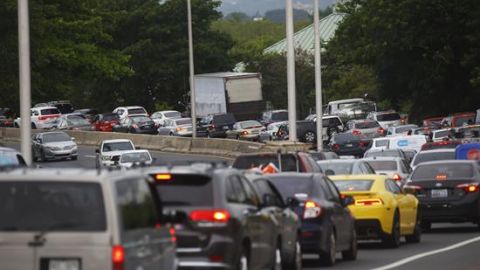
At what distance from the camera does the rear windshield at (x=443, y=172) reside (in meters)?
28.9

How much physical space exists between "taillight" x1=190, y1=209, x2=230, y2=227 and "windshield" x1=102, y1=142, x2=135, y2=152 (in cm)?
4552

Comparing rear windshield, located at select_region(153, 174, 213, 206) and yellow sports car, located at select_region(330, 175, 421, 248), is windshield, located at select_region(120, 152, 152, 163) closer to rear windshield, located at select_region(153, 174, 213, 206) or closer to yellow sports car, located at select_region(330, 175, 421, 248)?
yellow sports car, located at select_region(330, 175, 421, 248)

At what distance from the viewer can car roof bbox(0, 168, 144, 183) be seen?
480 inches

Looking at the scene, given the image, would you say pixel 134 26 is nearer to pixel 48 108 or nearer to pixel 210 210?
pixel 48 108

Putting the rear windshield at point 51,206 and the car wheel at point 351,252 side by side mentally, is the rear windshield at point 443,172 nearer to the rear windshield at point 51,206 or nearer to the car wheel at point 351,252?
the car wheel at point 351,252

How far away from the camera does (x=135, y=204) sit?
12.8 meters

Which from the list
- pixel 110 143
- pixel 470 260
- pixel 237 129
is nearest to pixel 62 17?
pixel 237 129

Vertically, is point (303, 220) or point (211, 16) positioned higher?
point (211, 16)

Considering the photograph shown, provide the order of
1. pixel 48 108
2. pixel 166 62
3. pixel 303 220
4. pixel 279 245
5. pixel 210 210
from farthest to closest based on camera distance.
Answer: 1. pixel 166 62
2. pixel 48 108
3. pixel 303 220
4. pixel 279 245
5. pixel 210 210

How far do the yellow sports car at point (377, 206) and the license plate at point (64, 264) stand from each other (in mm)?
12744

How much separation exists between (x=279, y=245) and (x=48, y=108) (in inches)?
2929

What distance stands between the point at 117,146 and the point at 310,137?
44.7ft

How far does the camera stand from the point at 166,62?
107000 millimetres

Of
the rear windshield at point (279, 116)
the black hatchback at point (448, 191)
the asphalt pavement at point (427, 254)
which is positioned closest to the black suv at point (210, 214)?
the asphalt pavement at point (427, 254)
